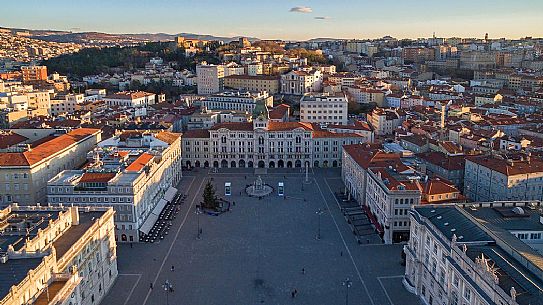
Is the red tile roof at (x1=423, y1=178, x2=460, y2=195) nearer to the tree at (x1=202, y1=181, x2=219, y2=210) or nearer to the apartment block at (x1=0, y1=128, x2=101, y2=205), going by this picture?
the tree at (x1=202, y1=181, x2=219, y2=210)

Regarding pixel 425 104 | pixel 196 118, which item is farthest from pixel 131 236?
pixel 425 104

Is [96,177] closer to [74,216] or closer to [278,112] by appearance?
[74,216]

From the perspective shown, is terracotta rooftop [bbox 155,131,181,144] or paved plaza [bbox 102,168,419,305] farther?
terracotta rooftop [bbox 155,131,181,144]

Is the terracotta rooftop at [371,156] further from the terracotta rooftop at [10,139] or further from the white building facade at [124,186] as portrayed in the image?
the terracotta rooftop at [10,139]

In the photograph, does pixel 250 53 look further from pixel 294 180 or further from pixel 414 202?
pixel 414 202

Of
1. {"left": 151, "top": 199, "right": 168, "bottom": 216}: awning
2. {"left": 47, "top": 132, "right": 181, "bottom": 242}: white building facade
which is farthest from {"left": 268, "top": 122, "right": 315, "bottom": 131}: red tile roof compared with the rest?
{"left": 151, "top": 199, "right": 168, "bottom": 216}: awning
